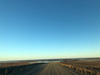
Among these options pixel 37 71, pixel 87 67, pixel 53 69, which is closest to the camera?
pixel 37 71

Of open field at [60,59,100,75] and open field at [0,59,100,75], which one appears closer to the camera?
open field at [60,59,100,75]

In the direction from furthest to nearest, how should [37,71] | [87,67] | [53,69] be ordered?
[87,67] → [53,69] → [37,71]

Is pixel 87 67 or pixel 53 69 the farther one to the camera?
pixel 87 67

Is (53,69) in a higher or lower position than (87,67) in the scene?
higher

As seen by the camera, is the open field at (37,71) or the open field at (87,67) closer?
the open field at (87,67)

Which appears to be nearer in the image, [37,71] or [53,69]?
[37,71]

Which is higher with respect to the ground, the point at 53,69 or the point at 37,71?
the point at 37,71

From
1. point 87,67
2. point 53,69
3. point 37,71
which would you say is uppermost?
point 37,71

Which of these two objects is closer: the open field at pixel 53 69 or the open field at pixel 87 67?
the open field at pixel 87 67

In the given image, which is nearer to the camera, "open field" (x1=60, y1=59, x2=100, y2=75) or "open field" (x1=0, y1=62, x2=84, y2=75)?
"open field" (x1=60, y1=59, x2=100, y2=75)

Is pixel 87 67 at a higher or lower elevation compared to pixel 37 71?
lower

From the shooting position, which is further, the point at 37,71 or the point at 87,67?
the point at 87,67
